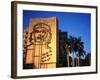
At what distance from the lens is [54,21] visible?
6.99 feet

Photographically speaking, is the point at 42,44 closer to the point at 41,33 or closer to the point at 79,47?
the point at 41,33

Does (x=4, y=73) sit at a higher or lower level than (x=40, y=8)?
lower

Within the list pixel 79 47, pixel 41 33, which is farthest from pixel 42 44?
pixel 79 47

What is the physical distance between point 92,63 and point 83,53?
13 centimetres

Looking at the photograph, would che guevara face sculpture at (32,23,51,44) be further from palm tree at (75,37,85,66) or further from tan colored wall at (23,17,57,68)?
palm tree at (75,37,85,66)

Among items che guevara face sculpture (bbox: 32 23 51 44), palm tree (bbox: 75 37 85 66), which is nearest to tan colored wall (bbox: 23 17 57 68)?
che guevara face sculpture (bbox: 32 23 51 44)

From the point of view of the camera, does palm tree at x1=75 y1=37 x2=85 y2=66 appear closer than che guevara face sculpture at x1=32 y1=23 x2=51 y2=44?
No

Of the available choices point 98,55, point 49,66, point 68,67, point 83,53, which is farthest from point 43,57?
point 98,55

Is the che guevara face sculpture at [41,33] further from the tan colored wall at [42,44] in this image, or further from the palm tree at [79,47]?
the palm tree at [79,47]

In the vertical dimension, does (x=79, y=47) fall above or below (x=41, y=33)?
below

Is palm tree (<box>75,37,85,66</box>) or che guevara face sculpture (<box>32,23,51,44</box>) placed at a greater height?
che guevara face sculpture (<box>32,23,51,44</box>)

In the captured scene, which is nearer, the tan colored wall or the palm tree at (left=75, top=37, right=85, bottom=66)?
the tan colored wall

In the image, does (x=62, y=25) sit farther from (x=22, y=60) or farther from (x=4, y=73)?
(x=4, y=73)

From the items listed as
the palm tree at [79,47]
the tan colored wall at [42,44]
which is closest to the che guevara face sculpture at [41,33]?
the tan colored wall at [42,44]
